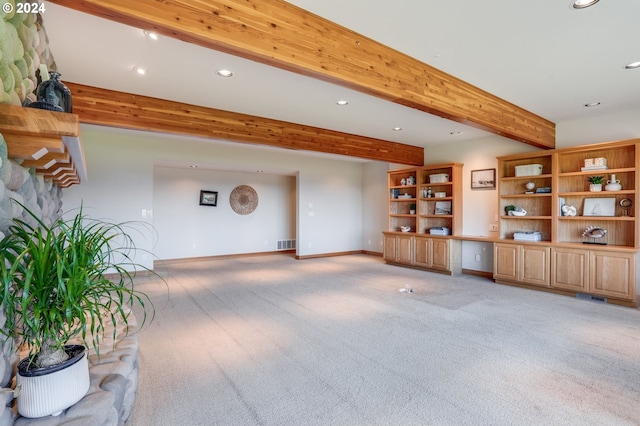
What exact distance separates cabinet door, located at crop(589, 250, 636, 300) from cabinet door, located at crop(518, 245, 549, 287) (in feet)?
1.89

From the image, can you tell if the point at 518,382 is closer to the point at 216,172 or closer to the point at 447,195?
the point at 447,195

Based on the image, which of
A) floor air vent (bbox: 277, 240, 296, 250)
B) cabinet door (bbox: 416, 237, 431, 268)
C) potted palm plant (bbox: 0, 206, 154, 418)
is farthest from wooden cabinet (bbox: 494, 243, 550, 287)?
potted palm plant (bbox: 0, 206, 154, 418)

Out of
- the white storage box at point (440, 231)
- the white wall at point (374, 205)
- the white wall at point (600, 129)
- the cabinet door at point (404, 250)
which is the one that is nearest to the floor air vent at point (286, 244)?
the white wall at point (374, 205)

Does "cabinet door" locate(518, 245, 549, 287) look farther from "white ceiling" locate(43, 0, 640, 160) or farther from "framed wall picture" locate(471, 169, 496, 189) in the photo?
"white ceiling" locate(43, 0, 640, 160)

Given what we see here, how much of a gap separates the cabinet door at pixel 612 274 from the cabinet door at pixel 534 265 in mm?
576

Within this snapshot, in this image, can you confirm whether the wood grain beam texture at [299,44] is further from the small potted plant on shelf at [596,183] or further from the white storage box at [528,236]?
the white storage box at [528,236]

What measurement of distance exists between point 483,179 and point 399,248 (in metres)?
2.30

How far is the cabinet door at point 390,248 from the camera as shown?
7.70 meters

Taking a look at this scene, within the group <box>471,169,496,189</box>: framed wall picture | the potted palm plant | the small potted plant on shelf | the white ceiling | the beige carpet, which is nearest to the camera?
the potted palm plant

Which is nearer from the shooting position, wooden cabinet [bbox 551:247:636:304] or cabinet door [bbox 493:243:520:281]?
wooden cabinet [bbox 551:247:636:304]

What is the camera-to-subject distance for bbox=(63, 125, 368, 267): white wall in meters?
6.07

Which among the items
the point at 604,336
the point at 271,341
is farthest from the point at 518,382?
the point at 271,341

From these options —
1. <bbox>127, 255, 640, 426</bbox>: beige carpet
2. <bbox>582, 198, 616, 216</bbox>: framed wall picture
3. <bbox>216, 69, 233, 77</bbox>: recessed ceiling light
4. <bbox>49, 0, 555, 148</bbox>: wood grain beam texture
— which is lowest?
<bbox>127, 255, 640, 426</bbox>: beige carpet

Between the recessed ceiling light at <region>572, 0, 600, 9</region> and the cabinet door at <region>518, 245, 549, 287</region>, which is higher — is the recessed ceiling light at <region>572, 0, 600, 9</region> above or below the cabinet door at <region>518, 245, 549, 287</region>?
above
